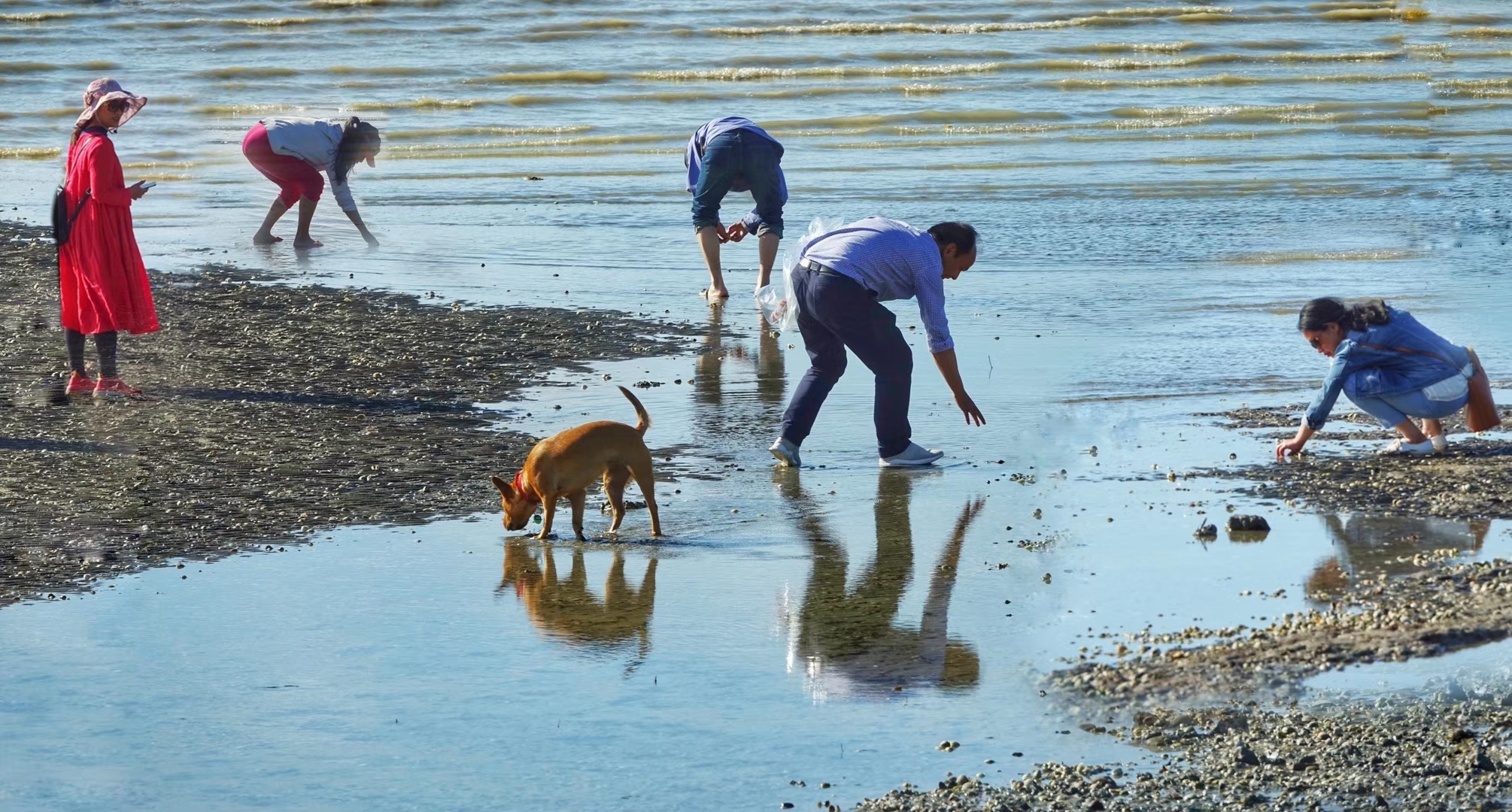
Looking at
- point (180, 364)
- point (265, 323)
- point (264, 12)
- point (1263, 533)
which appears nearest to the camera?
point (1263, 533)

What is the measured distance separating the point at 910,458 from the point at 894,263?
927 millimetres

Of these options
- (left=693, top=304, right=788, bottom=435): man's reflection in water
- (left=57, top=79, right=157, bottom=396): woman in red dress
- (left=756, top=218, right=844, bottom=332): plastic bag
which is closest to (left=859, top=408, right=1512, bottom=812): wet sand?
(left=756, top=218, right=844, bottom=332): plastic bag

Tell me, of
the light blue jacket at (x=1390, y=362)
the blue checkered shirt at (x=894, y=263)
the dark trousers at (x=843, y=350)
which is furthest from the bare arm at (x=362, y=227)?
the light blue jacket at (x=1390, y=362)

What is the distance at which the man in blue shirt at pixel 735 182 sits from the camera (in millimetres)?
12398

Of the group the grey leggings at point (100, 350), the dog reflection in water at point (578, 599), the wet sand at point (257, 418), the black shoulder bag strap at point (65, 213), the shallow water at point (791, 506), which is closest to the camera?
the shallow water at point (791, 506)

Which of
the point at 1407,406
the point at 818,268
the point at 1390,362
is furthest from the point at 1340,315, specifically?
the point at 818,268

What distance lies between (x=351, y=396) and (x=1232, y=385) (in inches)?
185

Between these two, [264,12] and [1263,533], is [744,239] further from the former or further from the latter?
[264,12]

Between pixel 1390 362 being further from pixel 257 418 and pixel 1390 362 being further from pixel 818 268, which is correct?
pixel 257 418

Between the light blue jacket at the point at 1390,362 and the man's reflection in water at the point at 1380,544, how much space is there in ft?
3.69

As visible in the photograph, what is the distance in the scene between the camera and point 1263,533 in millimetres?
6836

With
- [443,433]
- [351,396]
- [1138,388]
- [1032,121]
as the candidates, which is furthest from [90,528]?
[1032,121]

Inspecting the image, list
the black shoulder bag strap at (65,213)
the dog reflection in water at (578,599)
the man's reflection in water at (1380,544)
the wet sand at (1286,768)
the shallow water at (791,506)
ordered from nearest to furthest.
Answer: the wet sand at (1286,768) → the shallow water at (791,506) → the dog reflection in water at (578,599) → the man's reflection in water at (1380,544) → the black shoulder bag strap at (65,213)

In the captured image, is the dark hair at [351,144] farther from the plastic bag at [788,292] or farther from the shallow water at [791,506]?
the plastic bag at [788,292]
